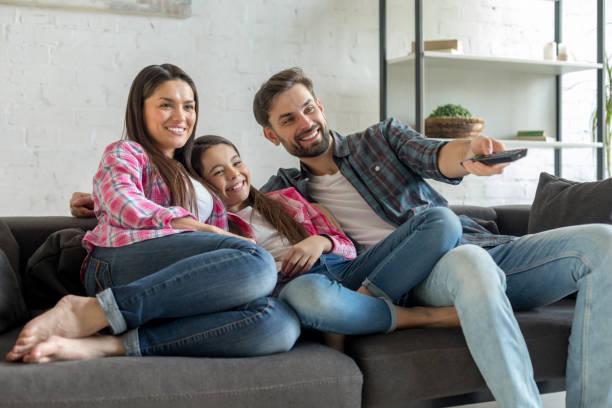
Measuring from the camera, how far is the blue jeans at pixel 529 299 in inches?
52.1

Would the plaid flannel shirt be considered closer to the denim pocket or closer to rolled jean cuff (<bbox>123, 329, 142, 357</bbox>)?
the denim pocket

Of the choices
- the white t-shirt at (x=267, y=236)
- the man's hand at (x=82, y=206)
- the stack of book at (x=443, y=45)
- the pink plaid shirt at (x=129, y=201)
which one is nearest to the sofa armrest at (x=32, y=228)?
the man's hand at (x=82, y=206)

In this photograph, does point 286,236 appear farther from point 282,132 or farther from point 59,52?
point 59,52

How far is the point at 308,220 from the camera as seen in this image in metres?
1.91

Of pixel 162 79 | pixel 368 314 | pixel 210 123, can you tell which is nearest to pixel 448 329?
pixel 368 314

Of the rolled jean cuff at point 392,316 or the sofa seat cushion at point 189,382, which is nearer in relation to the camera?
the sofa seat cushion at point 189,382

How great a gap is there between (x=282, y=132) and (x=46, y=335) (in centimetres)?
100

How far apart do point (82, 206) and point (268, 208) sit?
59cm

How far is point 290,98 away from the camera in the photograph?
1992mm

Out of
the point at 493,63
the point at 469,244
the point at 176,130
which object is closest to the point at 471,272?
the point at 469,244

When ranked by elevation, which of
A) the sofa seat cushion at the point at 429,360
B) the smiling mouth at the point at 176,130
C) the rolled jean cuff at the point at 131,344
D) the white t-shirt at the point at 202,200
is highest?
the smiling mouth at the point at 176,130

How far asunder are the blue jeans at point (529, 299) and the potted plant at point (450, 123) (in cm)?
144

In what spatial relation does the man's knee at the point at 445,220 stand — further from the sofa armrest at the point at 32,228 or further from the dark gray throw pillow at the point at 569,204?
the sofa armrest at the point at 32,228

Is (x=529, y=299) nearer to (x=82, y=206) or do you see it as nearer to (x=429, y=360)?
(x=429, y=360)
